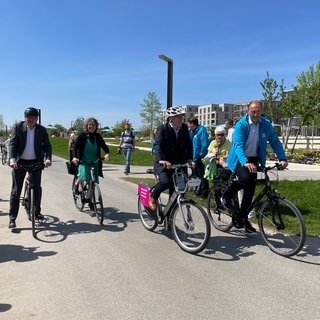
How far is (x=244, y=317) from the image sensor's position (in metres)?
3.47

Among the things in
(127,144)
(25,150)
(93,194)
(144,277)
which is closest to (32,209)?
(25,150)

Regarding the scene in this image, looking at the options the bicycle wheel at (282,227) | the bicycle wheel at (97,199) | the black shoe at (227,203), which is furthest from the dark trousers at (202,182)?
the bicycle wheel at (282,227)

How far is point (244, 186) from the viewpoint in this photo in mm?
5672

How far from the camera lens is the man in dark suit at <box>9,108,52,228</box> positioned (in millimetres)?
6523

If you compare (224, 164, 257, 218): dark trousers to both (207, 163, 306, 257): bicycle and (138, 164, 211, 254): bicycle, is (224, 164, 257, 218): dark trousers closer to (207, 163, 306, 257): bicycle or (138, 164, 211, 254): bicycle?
(207, 163, 306, 257): bicycle

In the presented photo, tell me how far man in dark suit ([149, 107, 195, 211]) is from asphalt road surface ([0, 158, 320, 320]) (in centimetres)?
83

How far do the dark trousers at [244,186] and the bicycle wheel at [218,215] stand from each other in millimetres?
420

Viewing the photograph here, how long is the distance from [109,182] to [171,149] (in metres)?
7.33

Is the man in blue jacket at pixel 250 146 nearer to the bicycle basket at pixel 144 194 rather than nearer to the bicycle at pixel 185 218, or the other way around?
the bicycle at pixel 185 218

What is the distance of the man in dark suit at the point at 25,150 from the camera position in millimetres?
6523

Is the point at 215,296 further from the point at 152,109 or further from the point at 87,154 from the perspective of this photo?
the point at 152,109

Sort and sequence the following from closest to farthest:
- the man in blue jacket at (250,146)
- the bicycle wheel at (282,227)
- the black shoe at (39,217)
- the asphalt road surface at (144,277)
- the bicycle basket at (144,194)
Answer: the asphalt road surface at (144,277) < the bicycle wheel at (282,227) < the man in blue jacket at (250,146) < the bicycle basket at (144,194) < the black shoe at (39,217)

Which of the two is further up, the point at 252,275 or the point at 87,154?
the point at 87,154

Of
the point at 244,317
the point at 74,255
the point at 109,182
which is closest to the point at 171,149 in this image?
the point at 74,255
